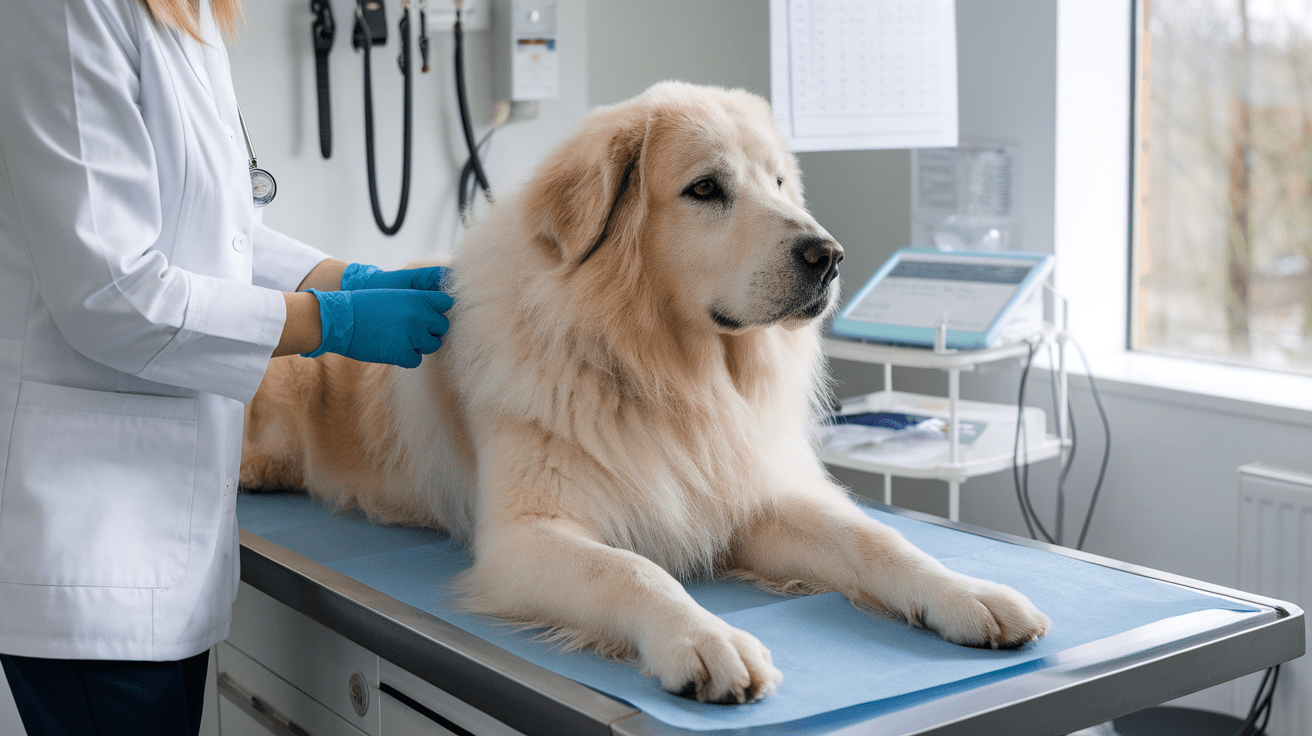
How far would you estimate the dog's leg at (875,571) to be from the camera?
1080 mm

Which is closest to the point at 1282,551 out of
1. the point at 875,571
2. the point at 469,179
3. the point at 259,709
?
the point at 875,571

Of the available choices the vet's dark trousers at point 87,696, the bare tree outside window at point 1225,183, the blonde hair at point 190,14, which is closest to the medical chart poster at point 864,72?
the bare tree outside window at point 1225,183

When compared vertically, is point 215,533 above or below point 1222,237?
below

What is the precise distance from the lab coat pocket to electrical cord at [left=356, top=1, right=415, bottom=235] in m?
1.48

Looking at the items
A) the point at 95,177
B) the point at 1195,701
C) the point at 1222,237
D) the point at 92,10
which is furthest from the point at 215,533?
the point at 1222,237

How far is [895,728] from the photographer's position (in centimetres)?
89

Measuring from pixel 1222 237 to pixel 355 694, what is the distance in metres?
2.44

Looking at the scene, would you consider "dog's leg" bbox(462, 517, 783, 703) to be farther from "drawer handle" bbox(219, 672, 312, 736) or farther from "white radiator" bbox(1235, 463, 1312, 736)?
"white radiator" bbox(1235, 463, 1312, 736)

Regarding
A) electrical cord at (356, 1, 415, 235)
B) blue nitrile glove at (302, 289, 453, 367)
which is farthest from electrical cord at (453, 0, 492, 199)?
blue nitrile glove at (302, 289, 453, 367)

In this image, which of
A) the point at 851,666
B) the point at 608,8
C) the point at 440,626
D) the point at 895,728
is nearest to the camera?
the point at 895,728

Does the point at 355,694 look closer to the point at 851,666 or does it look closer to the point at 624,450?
the point at 624,450

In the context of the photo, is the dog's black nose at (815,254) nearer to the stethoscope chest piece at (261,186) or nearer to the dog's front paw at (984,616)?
the dog's front paw at (984,616)

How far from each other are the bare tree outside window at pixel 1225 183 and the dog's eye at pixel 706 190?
1919 mm

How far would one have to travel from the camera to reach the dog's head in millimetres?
1303
